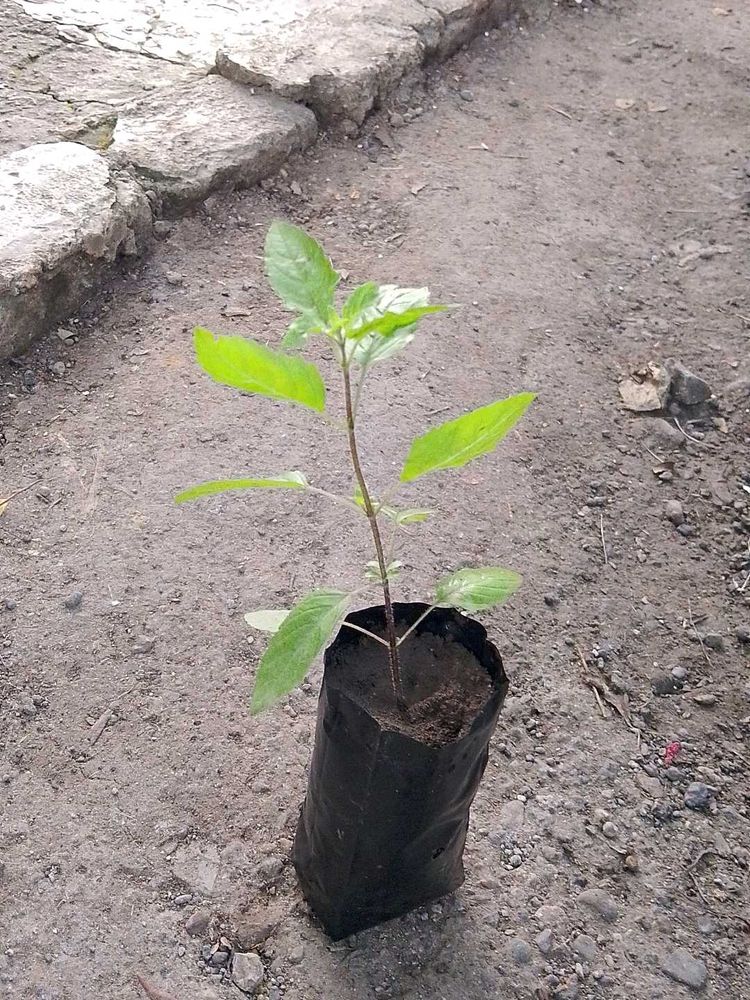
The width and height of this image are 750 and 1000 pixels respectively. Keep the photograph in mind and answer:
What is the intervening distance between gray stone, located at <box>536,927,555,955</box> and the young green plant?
62cm

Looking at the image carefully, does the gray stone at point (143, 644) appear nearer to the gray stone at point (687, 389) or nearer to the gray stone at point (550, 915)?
the gray stone at point (550, 915)

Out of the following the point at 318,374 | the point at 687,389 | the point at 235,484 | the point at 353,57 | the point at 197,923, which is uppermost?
the point at 318,374

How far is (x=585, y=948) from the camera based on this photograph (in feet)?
4.74

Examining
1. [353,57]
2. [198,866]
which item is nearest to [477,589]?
[198,866]

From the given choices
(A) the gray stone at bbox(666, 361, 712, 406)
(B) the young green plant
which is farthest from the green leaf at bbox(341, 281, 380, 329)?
(A) the gray stone at bbox(666, 361, 712, 406)

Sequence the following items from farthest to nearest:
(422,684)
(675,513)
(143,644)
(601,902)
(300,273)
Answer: (675,513) < (143,644) < (601,902) < (422,684) < (300,273)

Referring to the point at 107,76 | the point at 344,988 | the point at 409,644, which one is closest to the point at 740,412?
the point at 409,644

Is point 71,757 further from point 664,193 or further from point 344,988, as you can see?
point 664,193

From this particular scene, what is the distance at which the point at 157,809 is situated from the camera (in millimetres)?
1563

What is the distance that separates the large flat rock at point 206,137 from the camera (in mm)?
2592

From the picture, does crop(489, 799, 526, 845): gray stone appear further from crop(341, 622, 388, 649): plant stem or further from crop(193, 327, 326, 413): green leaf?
crop(193, 327, 326, 413): green leaf

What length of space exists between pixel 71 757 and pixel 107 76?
84.1 inches

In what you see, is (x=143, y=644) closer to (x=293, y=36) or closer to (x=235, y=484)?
(x=235, y=484)

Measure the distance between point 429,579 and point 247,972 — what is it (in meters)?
0.80
